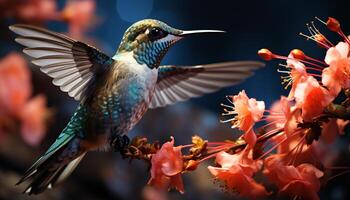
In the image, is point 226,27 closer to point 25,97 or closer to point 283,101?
point 25,97

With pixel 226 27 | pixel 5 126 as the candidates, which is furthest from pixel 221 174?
pixel 226 27

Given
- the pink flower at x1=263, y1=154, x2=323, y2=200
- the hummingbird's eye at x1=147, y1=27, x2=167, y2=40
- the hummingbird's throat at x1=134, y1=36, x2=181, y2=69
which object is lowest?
the pink flower at x1=263, y1=154, x2=323, y2=200

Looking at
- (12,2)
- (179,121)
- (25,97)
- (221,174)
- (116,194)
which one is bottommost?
(116,194)

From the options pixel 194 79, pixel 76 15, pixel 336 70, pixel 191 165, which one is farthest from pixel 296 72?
pixel 76 15

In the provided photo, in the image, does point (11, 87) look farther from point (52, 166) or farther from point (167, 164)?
point (167, 164)

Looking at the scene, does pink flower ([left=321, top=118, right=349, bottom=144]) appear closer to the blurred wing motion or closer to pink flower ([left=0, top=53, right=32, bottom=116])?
the blurred wing motion

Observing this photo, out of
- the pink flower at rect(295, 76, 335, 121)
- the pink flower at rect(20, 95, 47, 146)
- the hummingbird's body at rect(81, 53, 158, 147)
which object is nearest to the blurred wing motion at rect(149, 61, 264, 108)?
the hummingbird's body at rect(81, 53, 158, 147)

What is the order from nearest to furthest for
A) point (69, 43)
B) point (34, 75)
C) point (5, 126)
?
point (69, 43) → point (5, 126) → point (34, 75)

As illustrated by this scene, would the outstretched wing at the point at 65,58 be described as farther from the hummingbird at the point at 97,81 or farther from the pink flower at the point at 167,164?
the pink flower at the point at 167,164
